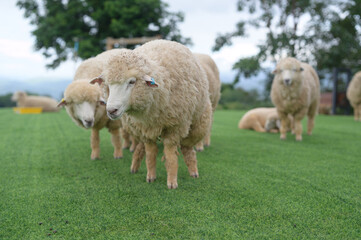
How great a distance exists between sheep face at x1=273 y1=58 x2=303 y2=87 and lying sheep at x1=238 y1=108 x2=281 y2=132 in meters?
1.83

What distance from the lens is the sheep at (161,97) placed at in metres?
2.61

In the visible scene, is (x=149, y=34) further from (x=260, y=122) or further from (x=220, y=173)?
(x=220, y=173)

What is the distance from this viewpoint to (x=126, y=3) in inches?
833

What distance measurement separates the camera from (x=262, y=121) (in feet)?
27.7

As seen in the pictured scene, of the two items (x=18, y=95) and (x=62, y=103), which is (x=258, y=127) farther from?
(x=18, y=95)

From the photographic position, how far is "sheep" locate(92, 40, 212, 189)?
261cm

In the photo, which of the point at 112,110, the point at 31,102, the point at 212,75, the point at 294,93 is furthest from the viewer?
the point at 31,102

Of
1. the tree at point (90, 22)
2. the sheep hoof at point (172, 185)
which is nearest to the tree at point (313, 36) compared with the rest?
the tree at point (90, 22)

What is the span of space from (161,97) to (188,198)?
1021 millimetres

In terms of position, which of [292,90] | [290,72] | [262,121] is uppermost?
[290,72]

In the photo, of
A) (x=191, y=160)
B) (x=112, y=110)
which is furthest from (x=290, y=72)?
(x=112, y=110)

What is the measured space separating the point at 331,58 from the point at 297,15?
3.49 metres

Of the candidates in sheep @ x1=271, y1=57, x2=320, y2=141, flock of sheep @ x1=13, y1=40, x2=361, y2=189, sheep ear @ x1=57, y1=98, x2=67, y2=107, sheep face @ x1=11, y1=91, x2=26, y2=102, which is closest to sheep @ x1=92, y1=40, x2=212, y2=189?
flock of sheep @ x1=13, y1=40, x2=361, y2=189

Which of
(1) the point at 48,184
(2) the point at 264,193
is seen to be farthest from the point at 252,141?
(1) the point at 48,184
